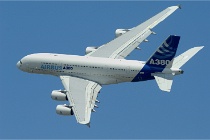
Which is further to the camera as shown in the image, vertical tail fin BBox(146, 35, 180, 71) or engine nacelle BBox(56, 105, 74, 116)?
vertical tail fin BBox(146, 35, 180, 71)

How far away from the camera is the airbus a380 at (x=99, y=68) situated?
7388 centimetres

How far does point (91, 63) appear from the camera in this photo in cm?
7781

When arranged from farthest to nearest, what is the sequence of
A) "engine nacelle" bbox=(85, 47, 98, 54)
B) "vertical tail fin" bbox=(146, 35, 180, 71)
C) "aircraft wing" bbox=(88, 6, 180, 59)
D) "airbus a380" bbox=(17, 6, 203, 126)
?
"engine nacelle" bbox=(85, 47, 98, 54) < "aircraft wing" bbox=(88, 6, 180, 59) < "vertical tail fin" bbox=(146, 35, 180, 71) < "airbus a380" bbox=(17, 6, 203, 126)

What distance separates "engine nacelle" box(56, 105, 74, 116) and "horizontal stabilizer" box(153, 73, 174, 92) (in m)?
9.52

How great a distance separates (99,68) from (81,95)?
16.3ft

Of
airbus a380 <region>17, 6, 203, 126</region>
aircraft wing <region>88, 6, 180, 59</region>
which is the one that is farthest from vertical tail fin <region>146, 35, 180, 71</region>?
aircraft wing <region>88, 6, 180, 59</region>

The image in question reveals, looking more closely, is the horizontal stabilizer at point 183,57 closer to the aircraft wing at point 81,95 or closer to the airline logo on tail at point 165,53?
the airline logo on tail at point 165,53

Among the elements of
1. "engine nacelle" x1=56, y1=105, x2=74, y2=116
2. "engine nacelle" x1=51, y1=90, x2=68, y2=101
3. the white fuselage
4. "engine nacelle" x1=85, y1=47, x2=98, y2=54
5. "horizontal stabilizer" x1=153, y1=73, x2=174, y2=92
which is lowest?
"engine nacelle" x1=56, y1=105, x2=74, y2=116

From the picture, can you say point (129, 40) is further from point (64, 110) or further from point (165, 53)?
point (64, 110)

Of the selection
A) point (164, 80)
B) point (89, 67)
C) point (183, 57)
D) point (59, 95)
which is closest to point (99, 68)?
point (89, 67)

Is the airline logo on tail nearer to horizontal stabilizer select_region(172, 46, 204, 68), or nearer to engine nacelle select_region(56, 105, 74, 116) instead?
horizontal stabilizer select_region(172, 46, 204, 68)

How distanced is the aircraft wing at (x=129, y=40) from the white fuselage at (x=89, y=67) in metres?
3.46

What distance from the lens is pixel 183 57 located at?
253 ft

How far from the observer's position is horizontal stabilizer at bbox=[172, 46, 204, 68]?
3012 inches
